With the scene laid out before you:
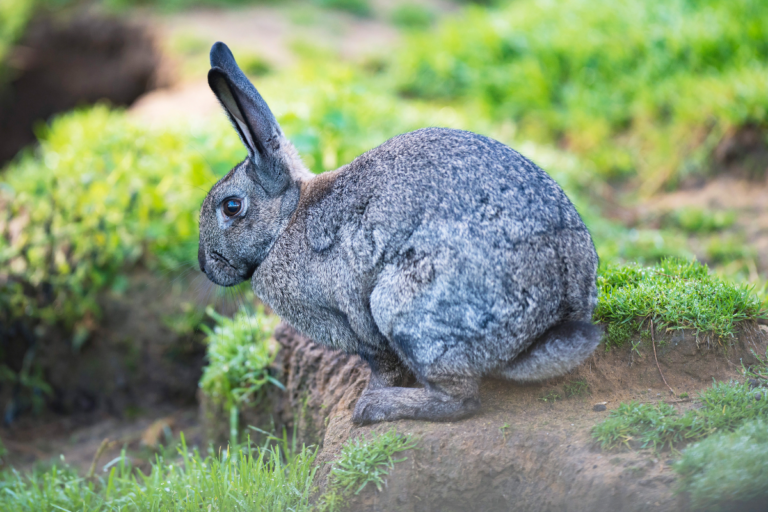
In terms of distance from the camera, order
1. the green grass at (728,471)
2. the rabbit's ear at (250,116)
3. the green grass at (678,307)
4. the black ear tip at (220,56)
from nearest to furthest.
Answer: the green grass at (728,471) < the rabbit's ear at (250,116) < the green grass at (678,307) < the black ear tip at (220,56)

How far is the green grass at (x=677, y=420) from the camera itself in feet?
8.69

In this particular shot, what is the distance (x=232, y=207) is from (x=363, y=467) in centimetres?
146

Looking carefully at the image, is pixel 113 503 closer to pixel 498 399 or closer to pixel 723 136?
pixel 498 399

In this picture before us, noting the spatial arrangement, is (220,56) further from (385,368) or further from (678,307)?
(678,307)

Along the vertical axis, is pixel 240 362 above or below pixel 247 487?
above

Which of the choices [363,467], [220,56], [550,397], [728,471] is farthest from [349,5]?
[728,471]

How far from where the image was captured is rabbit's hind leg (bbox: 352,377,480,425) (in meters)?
2.87

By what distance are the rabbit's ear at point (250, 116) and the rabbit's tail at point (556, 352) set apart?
4.84 ft

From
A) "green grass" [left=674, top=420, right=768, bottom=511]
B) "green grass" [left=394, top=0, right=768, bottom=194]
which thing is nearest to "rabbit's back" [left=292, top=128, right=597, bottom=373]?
"green grass" [left=674, top=420, right=768, bottom=511]

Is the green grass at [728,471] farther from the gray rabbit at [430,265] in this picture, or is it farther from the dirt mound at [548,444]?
the gray rabbit at [430,265]

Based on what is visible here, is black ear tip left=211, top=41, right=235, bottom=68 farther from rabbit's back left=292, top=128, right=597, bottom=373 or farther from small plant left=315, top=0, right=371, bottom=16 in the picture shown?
small plant left=315, top=0, right=371, bottom=16

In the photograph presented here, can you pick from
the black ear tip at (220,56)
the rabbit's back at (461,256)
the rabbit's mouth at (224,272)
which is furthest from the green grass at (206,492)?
the black ear tip at (220,56)

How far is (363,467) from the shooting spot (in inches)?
110

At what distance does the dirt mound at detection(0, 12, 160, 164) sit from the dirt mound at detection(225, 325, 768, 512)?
31.0ft
